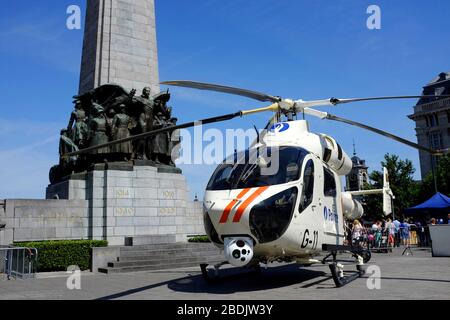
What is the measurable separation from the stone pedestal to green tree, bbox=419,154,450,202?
40702mm

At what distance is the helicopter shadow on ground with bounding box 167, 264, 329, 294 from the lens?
1055 centimetres

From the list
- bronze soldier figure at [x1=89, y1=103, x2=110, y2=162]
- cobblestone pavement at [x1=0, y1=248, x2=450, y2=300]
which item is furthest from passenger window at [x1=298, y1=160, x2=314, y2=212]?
bronze soldier figure at [x1=89, y1=103, x2=110, y2=162]

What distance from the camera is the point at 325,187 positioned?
36.8 feet

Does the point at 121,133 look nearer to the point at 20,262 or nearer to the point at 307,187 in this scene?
the point at 20,262

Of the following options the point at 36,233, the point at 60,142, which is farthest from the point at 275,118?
the point at 60,142

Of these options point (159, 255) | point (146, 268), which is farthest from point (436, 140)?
point (146, 268)

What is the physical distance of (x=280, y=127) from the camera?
11516 mm

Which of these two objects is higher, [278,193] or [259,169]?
[259,169]

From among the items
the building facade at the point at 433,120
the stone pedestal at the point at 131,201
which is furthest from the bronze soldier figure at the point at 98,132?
the building facade at the point at 433,120

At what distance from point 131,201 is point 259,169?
38.4ft

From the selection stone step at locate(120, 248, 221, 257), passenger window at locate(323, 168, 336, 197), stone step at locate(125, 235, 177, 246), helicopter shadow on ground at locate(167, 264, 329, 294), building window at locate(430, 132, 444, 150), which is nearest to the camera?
helicopter shadow on ground at locate(167, 264, 329, 294)

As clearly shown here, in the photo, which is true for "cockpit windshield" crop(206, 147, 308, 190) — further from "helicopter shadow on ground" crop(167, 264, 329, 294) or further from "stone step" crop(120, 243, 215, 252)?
"stone step" crop(120, 243, 215, 252)
